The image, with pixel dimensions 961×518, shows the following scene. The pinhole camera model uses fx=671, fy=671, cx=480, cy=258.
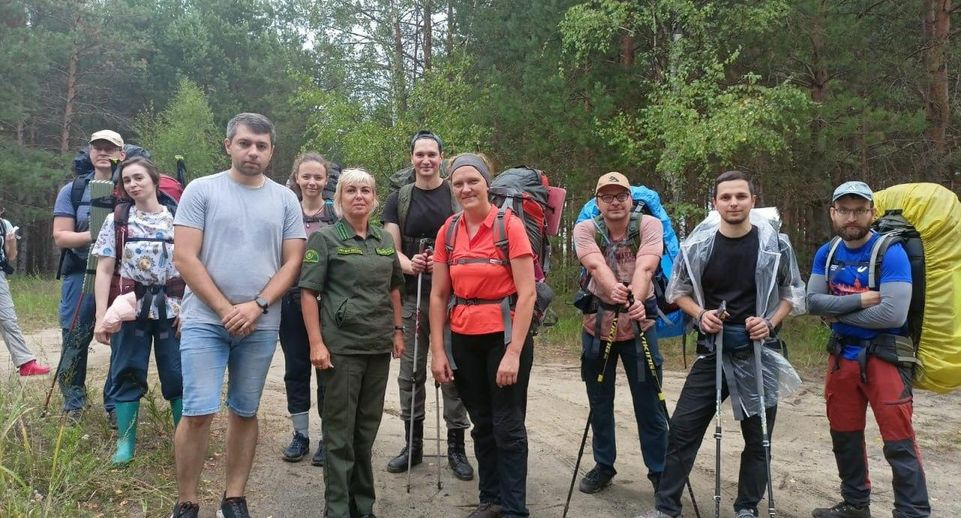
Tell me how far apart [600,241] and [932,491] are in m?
2.98

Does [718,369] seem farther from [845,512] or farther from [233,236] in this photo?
[233,236]

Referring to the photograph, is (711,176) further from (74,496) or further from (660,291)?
(74,496)

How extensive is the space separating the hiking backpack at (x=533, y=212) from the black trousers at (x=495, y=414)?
31cm

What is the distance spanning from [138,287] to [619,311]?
116 inches

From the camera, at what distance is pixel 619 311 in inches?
161

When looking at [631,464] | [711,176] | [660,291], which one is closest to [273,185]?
[660,291]

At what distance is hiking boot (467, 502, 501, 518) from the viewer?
3738 mm

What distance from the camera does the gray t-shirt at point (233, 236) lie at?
3.39 metres

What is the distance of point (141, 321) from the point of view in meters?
4.13

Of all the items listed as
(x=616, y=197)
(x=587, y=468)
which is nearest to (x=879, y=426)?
(x=587, y=468)

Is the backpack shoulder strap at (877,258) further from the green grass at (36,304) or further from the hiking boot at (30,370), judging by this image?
the green grass at (36,304)

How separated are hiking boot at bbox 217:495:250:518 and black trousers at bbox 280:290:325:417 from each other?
112cm

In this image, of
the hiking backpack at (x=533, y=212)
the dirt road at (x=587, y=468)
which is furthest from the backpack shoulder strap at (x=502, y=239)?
the dirt road at (x=587, y=468)

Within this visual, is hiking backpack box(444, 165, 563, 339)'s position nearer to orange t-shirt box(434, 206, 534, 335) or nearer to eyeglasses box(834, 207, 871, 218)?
orange t-shirt box(434, 206, 534, 335)
